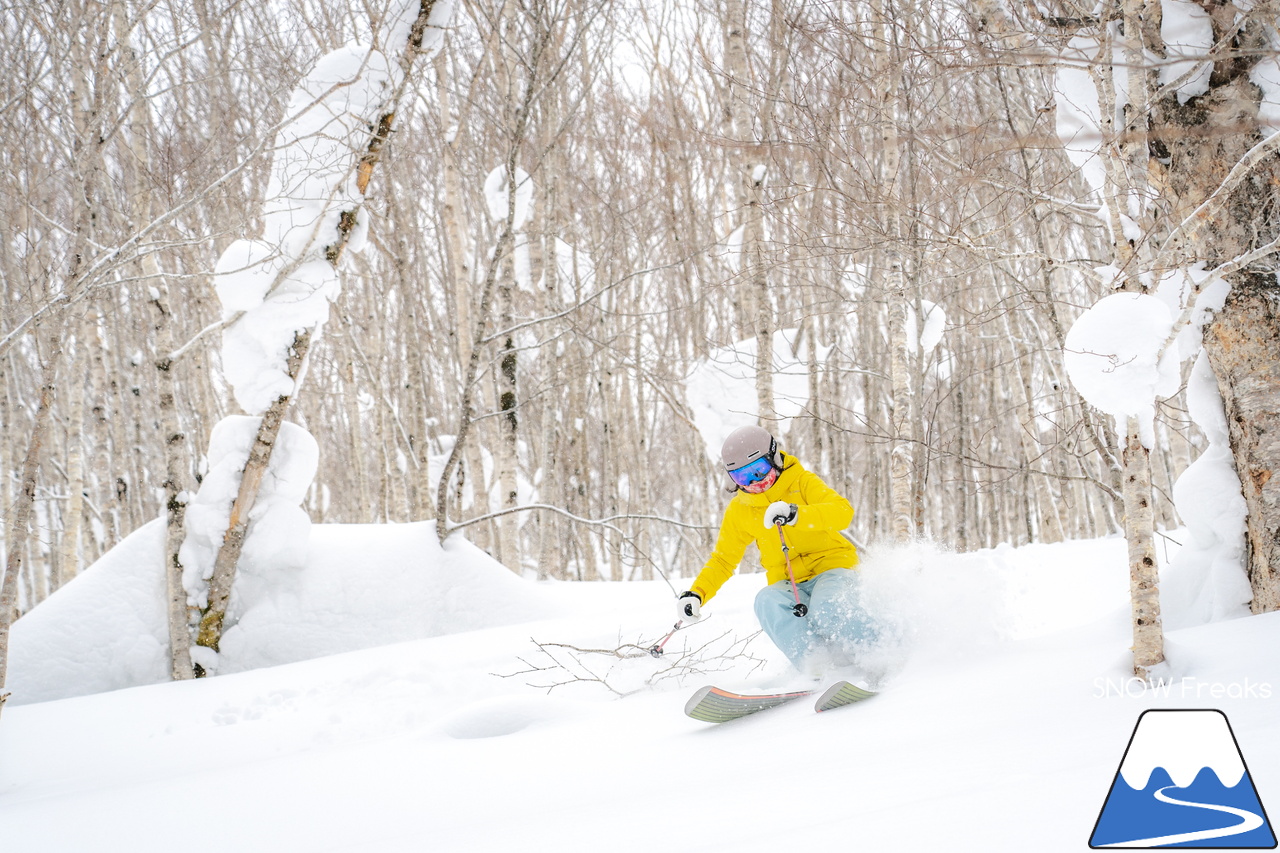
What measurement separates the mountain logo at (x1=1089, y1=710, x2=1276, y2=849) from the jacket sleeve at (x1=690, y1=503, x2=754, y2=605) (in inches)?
82.8

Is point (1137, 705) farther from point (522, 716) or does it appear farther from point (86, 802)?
point (86, 802)

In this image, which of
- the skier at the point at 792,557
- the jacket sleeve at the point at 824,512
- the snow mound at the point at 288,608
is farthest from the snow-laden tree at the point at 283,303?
the jacket sleeve at the point at 824,512

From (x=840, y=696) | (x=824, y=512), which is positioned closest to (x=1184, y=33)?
(x=824, y=512)

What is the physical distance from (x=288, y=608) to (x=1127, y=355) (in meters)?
4.78

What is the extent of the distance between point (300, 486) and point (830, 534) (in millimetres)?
3499

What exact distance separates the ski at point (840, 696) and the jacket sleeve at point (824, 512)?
770mm

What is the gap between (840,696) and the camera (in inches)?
106

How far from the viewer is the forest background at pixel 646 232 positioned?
2.91m

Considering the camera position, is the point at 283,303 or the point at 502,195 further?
the point at 502,195

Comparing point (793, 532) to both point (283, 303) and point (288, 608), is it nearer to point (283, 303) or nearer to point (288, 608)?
point (288, 608)

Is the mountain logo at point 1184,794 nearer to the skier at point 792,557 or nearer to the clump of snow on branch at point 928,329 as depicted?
the skier at point 792,557

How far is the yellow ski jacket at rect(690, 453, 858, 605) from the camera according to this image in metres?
3.38

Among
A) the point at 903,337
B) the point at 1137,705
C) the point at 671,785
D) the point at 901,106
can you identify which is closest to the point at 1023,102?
the point at 901,106

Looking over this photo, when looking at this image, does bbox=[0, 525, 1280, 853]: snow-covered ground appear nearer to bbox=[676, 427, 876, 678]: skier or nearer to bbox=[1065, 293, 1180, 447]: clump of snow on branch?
bbox=[676, 427, 876, 678]: skier
